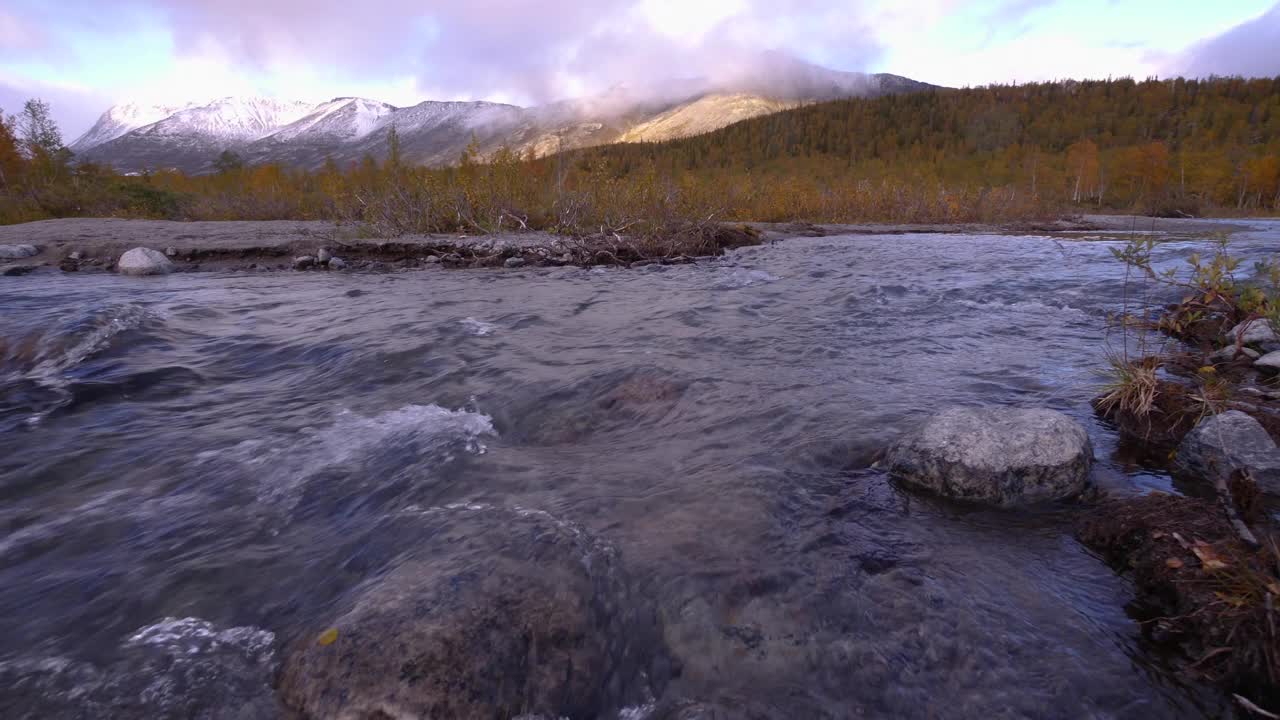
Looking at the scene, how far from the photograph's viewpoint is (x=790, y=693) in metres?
2.09

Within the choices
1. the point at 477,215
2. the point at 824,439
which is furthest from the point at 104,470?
the point at 477,215

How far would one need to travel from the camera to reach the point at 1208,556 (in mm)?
2051

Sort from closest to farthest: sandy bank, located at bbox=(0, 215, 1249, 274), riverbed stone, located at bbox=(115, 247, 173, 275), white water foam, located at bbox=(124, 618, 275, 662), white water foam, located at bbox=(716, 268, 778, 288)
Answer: white water foam, located at bbox=(124, 618, 275, 662) → white water foam, located at bbox=(716, 268, 778, 288) → riverbed stone, located at bbox=(115, 247, 173, 275) → sandy bank, located at bbox=(0, 215, 1249, 274)

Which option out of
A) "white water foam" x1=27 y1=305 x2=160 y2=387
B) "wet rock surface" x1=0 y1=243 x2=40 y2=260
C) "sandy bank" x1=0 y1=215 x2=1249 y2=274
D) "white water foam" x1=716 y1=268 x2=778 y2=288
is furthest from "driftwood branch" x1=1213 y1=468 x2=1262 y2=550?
"wet rock surface" x1=0 y1=243 x2=40 y2=260

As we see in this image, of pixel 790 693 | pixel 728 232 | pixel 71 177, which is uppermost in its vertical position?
pixel 71 177

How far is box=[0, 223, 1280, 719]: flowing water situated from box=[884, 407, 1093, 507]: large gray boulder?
0.14 meters

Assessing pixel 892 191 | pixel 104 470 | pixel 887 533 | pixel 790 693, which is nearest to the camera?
pixel 790 693

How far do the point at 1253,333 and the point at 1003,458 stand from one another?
3.63m

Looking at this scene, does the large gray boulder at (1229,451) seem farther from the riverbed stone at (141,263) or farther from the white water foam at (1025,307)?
the riverbed stone at (141,263)

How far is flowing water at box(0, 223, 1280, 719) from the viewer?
86.0 inches

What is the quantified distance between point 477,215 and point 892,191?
74.7 ft

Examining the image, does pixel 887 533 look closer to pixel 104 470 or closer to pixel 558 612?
pixel 558 612

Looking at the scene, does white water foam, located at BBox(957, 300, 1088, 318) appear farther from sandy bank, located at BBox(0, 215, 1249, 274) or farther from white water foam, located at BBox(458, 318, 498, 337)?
sandy bank, located at BBox(0, 215, 1249, 274)

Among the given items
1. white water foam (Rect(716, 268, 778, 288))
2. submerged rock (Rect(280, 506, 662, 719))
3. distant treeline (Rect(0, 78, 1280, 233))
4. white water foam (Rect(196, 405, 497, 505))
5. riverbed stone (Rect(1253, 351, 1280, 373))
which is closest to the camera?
submerged rock (Rect(280, 506, 662, 719))
